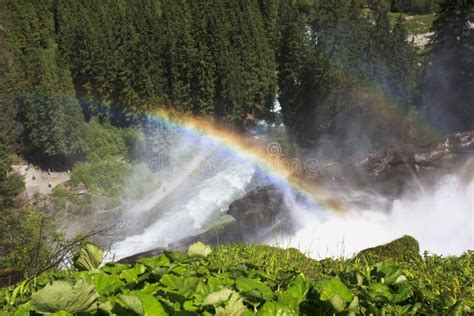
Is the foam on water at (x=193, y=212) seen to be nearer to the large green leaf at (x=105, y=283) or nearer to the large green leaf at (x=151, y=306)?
the large green leaf at (x=105, y=283)

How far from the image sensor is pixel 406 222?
783 inches

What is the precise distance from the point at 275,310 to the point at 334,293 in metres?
0.37

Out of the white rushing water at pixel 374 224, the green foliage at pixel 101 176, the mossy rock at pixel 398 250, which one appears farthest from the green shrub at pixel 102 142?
the mossy rock at pixel 398 250

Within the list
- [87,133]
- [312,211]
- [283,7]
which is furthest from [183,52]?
[312,211]

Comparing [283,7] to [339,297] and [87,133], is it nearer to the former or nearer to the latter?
[87,133]

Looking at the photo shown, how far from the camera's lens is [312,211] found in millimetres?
21250

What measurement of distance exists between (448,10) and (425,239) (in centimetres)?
2107

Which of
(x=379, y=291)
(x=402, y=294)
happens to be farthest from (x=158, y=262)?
(x=402, y=294)

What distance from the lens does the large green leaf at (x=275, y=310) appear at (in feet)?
6.70

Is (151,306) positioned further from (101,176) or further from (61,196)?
(101,176)

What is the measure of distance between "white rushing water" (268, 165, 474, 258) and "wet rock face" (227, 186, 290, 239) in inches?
25.5

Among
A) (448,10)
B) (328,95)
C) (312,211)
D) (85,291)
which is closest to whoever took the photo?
(85,291)

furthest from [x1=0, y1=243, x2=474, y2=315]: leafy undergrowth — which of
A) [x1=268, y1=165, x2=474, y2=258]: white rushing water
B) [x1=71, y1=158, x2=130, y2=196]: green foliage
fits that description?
[x1=71, y1=158, x2=130, y2=196]: green foliage

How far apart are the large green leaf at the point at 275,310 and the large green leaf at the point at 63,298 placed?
0.78 metres
